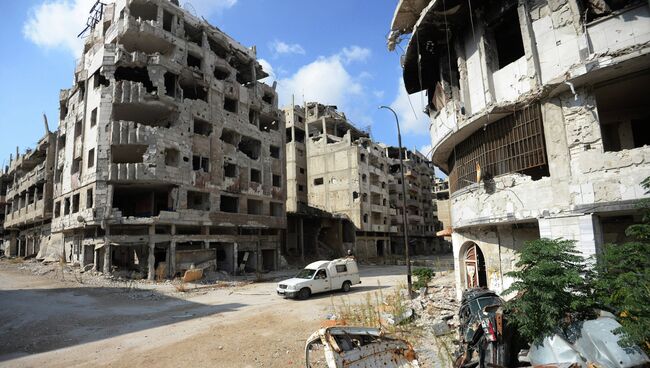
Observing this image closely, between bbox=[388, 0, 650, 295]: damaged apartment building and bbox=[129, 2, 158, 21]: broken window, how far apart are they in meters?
24.8

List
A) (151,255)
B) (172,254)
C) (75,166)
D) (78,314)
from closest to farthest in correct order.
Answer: (78,314) → (151,255) → (172,254) → (75,166)

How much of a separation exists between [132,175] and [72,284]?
7687 mm

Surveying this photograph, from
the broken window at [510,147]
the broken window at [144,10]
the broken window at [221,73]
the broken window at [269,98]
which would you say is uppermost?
the broken window at [144,10]

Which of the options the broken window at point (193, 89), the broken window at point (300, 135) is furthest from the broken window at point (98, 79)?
the broken window at point (300, 135)

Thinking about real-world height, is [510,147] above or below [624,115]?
below

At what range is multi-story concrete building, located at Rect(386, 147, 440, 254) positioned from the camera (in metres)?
59.5

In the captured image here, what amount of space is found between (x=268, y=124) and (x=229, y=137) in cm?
710

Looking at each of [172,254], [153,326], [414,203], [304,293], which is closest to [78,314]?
[153,326]

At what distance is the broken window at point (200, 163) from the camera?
29.2 meters

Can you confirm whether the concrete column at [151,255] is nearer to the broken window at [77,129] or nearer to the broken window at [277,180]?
the broken window at [77,129]

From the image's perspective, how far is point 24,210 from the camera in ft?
140

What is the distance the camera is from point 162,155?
26.0 meters

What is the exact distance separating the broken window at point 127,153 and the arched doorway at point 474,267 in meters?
23.0

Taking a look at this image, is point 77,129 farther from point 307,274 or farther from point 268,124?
point 307,274
